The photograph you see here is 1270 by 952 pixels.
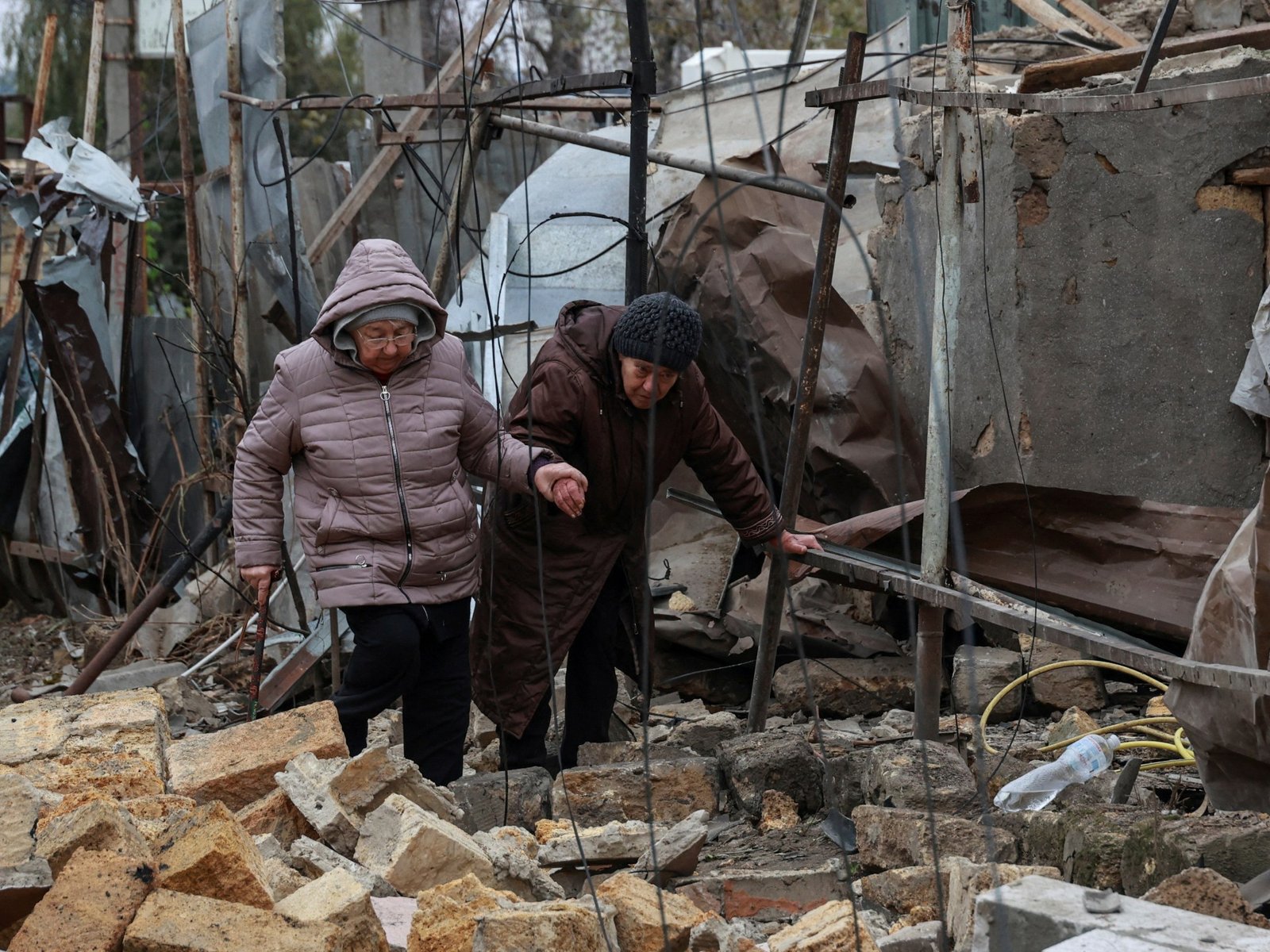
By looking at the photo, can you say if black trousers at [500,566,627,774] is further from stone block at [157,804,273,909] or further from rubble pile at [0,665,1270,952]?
stone block at [157,804,273,909]

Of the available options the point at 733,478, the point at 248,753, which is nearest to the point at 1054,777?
the point at 733,478

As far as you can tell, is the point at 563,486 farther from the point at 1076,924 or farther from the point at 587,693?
the point at 1076,924

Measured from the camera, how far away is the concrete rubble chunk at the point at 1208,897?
245 cm

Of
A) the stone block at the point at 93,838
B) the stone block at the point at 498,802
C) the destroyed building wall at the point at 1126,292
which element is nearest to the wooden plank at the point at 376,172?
the destroyed building wall at the point at 1126,292

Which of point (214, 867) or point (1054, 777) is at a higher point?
point (214, 867)

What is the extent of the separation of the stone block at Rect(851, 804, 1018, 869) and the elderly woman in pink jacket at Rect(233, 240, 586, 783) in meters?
1.25

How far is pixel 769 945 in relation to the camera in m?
2.85

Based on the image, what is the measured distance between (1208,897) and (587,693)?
8.74 ft

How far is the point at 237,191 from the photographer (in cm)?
718

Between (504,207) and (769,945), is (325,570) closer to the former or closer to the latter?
(769,945)

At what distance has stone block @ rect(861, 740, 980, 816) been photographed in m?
3.77

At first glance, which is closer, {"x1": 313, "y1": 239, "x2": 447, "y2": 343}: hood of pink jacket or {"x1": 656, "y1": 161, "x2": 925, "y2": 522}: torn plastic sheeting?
{"x1": 313, "y1": 239, "x2": 447, "y2": 343}: hood of pink jacket

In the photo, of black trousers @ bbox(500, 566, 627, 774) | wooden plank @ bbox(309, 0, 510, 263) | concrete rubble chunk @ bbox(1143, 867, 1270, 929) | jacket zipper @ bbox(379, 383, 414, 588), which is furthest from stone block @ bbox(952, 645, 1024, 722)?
wooden plank @ bbox(309, 0, 510, 263)

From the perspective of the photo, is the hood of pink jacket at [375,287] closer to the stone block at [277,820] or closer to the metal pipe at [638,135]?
the metal pipe at [638,135]
